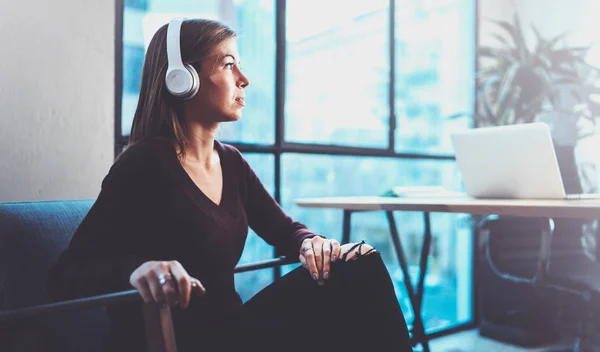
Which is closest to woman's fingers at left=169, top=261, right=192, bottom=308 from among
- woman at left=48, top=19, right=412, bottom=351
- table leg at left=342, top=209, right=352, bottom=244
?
woman at left=48, top=19, right=412, bottom=351

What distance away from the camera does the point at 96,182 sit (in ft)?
5.68

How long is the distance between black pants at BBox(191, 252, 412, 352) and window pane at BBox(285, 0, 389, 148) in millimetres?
1259

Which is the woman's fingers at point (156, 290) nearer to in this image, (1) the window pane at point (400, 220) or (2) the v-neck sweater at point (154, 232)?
(2) the v-neck sweater at point (154, 232)

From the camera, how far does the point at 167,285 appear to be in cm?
86

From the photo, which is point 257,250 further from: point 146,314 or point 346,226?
point 146,314

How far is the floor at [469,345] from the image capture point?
2674 mm

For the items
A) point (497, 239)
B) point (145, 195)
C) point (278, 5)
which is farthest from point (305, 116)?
point (145, 195)

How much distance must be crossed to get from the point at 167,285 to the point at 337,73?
2.07m

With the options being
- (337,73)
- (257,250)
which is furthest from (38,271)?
(337,73)

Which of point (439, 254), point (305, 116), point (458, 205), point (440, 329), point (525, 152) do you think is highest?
point (305, 116)

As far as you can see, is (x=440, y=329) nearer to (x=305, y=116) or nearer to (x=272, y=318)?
(x=305, y=116)

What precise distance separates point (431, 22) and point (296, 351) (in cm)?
257

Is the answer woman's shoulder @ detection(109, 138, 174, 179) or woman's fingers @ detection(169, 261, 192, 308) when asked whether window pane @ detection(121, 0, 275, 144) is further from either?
woman's fingers @ detection(169, 261, 192, 308)

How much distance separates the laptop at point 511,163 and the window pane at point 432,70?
1.03 metres
